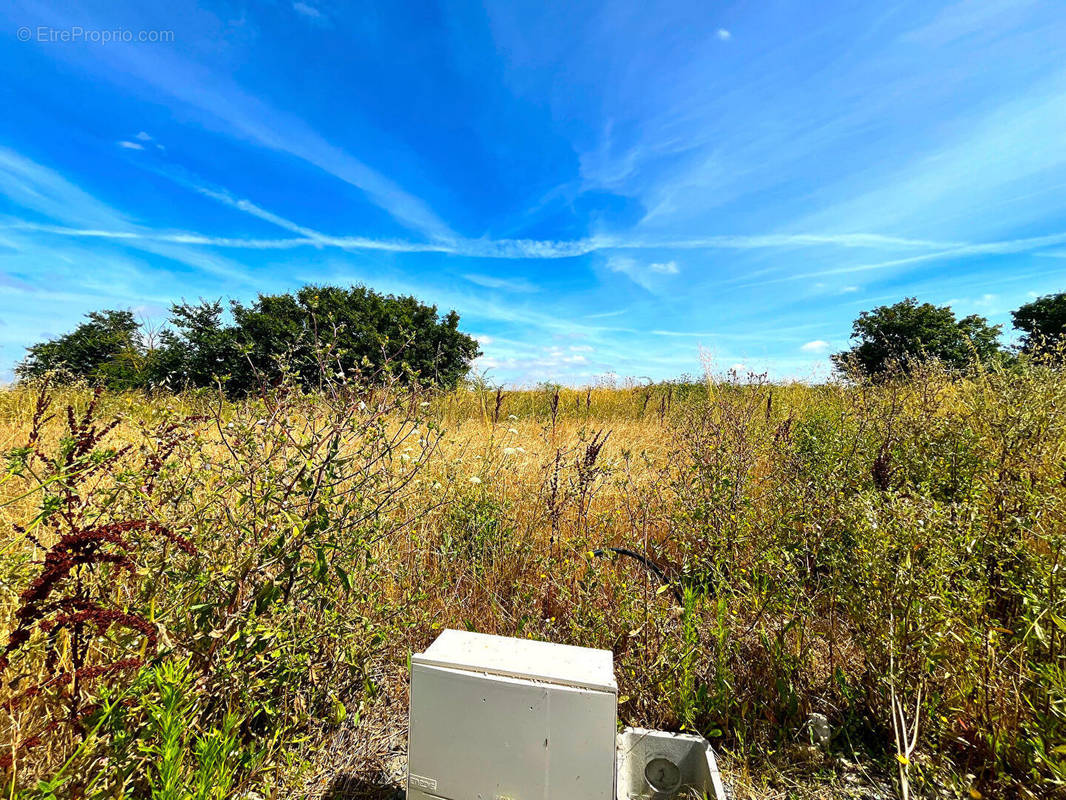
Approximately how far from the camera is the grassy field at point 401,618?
4.12 ft

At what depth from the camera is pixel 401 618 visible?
2.04 m

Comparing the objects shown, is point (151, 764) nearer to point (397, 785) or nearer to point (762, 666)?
point (397, 785)

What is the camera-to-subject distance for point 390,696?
76.9 inches

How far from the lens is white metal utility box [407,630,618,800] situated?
114cm

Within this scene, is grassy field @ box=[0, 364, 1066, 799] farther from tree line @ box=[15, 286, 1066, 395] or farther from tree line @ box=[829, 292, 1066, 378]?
tree line @ box=[829, 292, 1066, 378]

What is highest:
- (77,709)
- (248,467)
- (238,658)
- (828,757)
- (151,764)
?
(248,467)

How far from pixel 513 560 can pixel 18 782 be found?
6.52ft

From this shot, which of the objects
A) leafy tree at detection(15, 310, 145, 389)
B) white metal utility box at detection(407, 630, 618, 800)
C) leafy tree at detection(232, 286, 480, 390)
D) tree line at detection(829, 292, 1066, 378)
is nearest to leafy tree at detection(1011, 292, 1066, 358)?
tree line at detection(829, 292, 1066, 378)

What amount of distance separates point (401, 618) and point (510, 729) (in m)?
1.03

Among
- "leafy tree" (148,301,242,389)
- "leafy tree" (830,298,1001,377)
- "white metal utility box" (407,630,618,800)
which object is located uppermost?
"leafy tree" (830,298,1001,377)

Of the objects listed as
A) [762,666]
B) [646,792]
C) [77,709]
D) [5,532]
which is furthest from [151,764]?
[5,532]

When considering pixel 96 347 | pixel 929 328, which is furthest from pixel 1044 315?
pixel 96 347

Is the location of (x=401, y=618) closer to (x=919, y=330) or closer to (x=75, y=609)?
(x=75, y=609)

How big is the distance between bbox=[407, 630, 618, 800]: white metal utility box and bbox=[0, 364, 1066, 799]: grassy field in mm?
433
